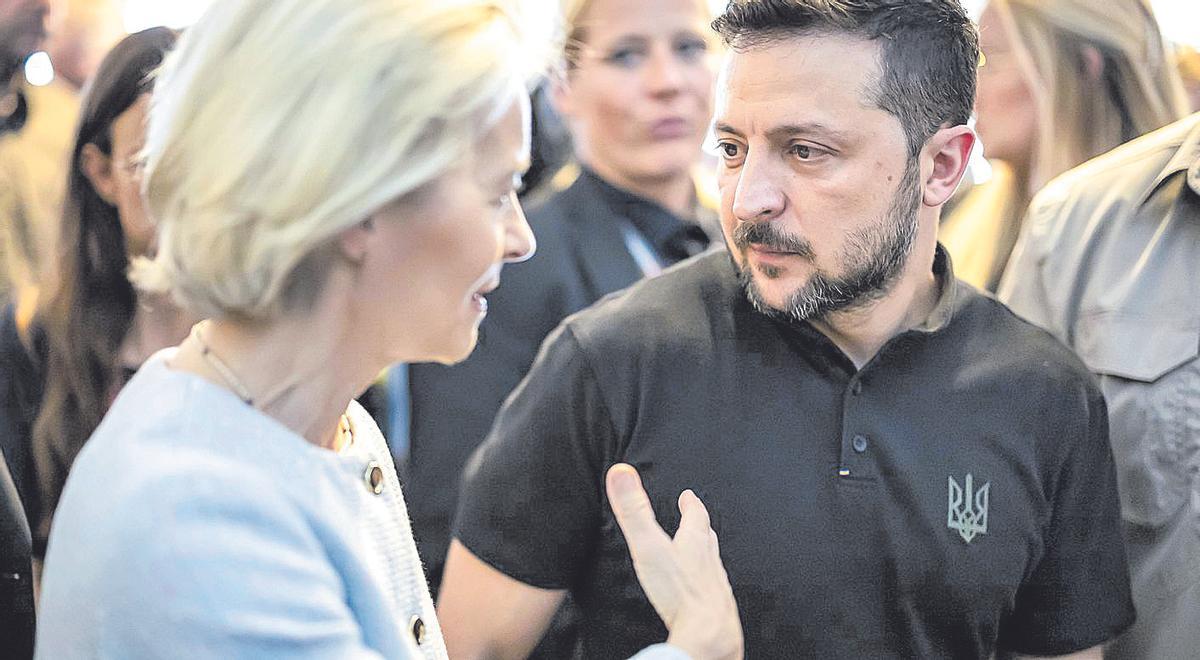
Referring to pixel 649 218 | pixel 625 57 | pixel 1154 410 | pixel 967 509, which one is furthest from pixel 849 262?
pixel 625 57

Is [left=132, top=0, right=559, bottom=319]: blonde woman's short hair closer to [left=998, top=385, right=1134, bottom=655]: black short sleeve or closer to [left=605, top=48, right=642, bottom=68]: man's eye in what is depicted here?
[left=998, top=385, right=1134, bottom=655]: black short sleeve

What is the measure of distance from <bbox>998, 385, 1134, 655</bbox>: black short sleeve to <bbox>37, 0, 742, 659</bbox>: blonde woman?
0.73 m

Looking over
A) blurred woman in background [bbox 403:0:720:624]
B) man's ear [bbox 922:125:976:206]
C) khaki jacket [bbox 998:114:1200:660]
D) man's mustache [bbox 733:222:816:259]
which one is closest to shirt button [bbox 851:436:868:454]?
man's mustache [bbox 733:222:816:259]

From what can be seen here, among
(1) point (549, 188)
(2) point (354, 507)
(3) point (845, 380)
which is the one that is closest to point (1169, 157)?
(3) point (845, 380)

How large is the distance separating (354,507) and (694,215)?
182 cm

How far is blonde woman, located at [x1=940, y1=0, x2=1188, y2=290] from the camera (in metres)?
2.65

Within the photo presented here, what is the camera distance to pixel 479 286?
4.40ft

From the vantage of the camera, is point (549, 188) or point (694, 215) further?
point (549, 188)

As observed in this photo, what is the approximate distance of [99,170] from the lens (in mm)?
2479

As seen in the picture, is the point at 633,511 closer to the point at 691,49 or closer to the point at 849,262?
the point at 849,262

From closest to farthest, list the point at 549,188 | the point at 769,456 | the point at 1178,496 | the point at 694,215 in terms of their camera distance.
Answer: the point at 769,456
the point at 1178,496
the point at 694,215
the point at 549,188

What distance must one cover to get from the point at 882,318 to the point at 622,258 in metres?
0.91

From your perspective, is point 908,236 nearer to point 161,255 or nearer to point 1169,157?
point 1169,157

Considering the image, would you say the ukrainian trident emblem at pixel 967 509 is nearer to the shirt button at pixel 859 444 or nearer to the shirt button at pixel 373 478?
the shirt button at pixel 859 444
